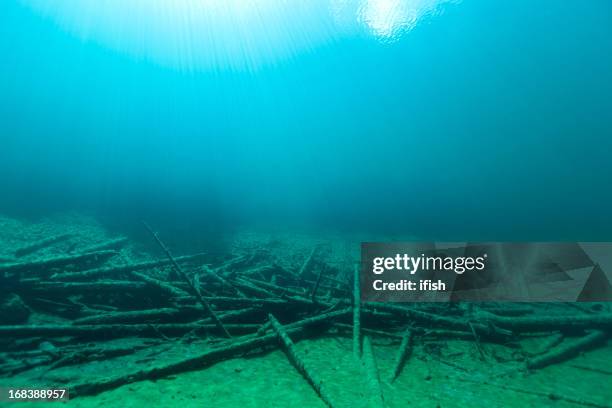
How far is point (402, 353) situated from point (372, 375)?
2.93 feet

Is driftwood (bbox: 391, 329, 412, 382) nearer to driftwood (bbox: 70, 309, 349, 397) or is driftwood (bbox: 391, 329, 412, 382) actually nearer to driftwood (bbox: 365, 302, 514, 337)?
driftwood (bbox: 365, 302, 514, 337)

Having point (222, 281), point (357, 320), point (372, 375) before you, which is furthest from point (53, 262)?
point (372, 375)

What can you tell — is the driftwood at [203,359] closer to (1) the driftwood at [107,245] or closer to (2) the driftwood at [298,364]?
(2) the driftwood at [298,364]

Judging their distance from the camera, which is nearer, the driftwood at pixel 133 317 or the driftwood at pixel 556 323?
the driftwood at pixel 133 317

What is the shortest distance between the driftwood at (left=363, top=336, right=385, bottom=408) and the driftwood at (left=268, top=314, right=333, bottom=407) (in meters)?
0.56

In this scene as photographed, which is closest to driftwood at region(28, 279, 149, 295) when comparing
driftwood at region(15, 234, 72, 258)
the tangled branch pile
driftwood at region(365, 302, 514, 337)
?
the tangled branch pile

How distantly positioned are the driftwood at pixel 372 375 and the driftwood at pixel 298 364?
21.9 inches

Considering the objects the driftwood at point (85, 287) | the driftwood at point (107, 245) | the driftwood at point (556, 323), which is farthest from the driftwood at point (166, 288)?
the driftwood at point (556, 323)

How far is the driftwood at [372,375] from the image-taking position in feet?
12.3

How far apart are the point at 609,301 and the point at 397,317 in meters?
6.98

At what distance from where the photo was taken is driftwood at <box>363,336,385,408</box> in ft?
12.3

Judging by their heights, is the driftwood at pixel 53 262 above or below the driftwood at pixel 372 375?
above

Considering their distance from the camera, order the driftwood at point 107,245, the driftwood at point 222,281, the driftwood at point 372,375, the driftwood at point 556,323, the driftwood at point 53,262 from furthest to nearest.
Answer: the driftwood at point 107,245 → the driftwood at point 222,281 → the driftwood at point 556,323 → the driftwood at point 53,262 → the driftwood at point 372,375

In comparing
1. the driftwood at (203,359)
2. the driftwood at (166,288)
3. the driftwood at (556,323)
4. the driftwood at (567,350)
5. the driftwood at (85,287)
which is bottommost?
the driftwood at (203,359)
